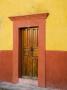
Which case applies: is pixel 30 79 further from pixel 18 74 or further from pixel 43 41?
pixel 43 41

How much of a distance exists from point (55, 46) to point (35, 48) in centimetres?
132

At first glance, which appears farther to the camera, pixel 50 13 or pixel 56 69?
pixel 50 13

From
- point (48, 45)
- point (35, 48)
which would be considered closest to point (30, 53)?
point (35, 48)

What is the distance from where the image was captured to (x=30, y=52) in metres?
15.1

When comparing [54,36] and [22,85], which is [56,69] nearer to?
[54,36]

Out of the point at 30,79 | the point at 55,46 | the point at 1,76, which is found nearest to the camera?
the point at 55,46

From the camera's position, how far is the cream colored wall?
13.5 m

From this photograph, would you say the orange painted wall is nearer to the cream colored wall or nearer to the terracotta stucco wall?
the cream colored wall

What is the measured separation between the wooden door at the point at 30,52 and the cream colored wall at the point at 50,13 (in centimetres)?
66

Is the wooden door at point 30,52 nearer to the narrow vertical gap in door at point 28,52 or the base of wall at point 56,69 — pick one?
the narrow vertical gap in door at point 28,52

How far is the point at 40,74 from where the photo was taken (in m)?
14.2

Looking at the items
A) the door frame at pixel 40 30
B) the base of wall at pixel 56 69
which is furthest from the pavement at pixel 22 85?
the base of wall at pixel 56 69

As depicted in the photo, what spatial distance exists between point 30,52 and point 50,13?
210 cm

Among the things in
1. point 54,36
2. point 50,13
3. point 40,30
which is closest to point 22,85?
point 40,30
